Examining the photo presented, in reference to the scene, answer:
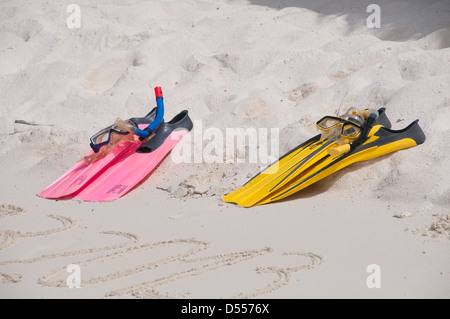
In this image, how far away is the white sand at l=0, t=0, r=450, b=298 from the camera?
406 cm

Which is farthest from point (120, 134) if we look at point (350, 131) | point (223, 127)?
point (350, 131)

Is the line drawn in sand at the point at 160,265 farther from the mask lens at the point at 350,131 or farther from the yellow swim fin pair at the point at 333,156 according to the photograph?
the mask lens at the point at 350,131

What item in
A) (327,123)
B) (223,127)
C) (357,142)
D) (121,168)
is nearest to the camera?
(357,142)

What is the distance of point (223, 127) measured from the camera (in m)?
6.82

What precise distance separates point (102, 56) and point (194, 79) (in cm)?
169

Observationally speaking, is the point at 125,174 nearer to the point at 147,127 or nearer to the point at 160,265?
the point at 147,127

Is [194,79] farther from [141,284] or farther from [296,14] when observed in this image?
[141,284]

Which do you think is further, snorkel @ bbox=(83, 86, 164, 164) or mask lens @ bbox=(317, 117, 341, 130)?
snorkel @ bbox=(83, 86, 164, 164)

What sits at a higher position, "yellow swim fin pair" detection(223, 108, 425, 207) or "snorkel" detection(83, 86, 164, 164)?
"snorkel" detection(83, 86, 164, 164)

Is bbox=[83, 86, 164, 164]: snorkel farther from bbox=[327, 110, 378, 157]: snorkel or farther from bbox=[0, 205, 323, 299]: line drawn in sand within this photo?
bbox=[327, 110, 378, 157]: snorkel

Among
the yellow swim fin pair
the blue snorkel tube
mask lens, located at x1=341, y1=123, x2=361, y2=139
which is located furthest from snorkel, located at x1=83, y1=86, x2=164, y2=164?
mask lens, located at x1=341, y1=123, x2=361, y2=139

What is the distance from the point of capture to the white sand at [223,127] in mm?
4059

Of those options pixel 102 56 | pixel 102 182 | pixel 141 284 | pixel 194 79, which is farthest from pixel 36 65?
pixel 141 284

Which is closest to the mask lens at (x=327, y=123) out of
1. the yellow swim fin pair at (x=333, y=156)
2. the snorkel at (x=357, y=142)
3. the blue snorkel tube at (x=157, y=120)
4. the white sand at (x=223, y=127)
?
the yellow swim fin pair at (x=333, y=156)
